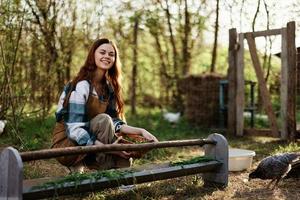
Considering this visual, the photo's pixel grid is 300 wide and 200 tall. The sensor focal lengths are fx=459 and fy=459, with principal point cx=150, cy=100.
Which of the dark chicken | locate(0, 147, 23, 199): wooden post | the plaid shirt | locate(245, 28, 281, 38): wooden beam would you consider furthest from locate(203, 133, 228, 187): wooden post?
locate(245, 28, 281, 38): wooden beam

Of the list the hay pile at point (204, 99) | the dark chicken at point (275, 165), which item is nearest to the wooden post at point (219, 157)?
the dark chicken at point (275, 165)

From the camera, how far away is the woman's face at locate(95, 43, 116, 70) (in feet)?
13.0

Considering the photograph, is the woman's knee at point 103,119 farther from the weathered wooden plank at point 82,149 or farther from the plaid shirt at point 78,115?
the weathered wooden plank at point 82,149

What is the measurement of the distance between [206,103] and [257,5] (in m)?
2.11

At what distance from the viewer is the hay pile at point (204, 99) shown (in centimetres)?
901

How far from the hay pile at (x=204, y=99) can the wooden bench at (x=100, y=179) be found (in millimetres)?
4962

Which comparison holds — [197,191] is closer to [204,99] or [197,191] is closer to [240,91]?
[240,91]

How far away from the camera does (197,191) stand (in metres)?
3.93

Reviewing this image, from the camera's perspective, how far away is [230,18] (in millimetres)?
9016

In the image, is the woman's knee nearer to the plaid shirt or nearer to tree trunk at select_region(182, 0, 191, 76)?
the plaid shirt

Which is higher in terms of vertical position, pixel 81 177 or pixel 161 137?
pixel 81 177

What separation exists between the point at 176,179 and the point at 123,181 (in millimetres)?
1290

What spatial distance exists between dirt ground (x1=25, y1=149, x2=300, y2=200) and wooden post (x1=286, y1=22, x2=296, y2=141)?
111 inches

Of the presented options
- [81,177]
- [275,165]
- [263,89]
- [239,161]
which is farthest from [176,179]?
[263,89]
